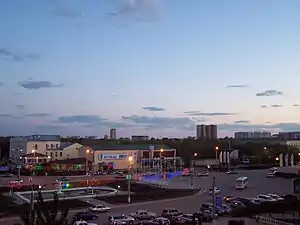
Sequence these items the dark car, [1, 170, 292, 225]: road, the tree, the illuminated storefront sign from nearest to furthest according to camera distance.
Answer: the tree < the dark car < [1, 170, 292, 225]: road < the illuminated storefront sign

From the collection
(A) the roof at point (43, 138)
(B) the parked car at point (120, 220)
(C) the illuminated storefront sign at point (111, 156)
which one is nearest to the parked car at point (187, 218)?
(B) the parked car at point (120, 220)

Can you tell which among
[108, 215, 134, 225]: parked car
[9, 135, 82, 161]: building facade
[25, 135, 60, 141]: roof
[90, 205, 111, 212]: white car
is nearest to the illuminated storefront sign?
[9, 135, 82, 161]: building facade

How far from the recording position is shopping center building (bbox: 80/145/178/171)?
55062mm

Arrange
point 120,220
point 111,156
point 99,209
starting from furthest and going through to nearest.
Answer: point 111,156 < point 99,209 < point 120,220

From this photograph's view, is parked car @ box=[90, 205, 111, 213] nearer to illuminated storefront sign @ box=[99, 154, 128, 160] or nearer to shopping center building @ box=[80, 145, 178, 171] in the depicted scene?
shopping center building @ box=[80, 145, 178, 171]

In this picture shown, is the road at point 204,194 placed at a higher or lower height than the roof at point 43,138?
lower

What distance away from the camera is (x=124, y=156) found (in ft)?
185

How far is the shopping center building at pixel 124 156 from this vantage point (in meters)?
55.1

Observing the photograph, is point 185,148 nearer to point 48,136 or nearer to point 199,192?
point 48,136

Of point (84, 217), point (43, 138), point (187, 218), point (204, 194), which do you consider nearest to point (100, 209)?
point (84, 217)

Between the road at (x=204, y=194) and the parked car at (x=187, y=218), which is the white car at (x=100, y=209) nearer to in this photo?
the road at (x=204, y=194)

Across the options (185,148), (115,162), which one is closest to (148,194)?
(115,162)

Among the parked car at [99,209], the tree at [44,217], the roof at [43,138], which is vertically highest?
the roof at [43,138]

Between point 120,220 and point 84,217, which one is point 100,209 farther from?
point 120,220
